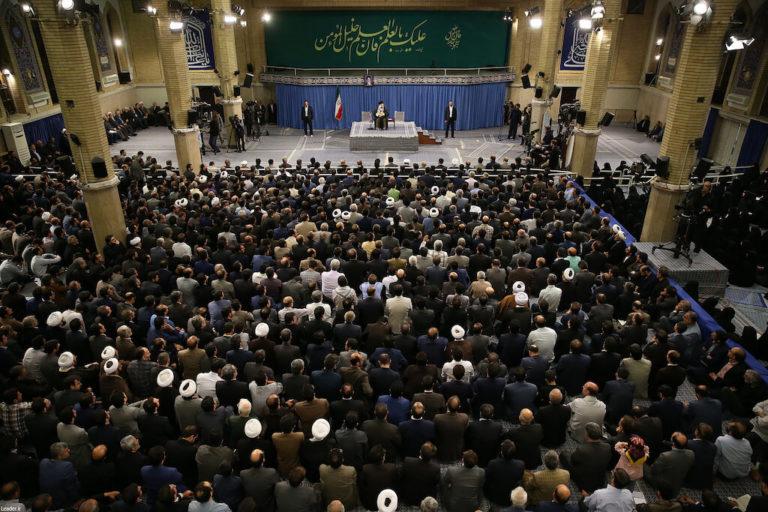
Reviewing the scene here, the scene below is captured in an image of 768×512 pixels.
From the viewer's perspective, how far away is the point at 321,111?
73.2ft

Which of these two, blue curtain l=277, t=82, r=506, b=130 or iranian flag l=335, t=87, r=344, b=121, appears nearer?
iranian flag l=335, t=87, r=344, b=121

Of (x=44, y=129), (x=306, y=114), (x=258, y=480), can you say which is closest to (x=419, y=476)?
(x=258, y=480)

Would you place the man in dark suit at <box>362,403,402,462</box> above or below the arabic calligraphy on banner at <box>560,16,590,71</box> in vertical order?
below

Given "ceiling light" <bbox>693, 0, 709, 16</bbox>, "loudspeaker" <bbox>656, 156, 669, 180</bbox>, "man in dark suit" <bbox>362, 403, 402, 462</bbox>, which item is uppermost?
"ceiling light" <bbox>693, 0, 709, 16</bbox>

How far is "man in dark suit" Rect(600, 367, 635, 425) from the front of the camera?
5.66 metres

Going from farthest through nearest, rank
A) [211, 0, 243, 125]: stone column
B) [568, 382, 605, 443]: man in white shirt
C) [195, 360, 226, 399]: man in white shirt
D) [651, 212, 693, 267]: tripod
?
[211, 0, 243, 125]: stone column < [651, 212, 693, 267]: tripod < [195, 360, 226, 399]: man in white shirt < [568, 382, 605, 443]: man in white shirt

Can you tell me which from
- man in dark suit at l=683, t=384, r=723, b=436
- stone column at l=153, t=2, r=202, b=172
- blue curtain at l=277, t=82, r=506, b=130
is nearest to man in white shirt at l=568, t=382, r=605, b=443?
man in dark suit at l=683, t=384, r=723, b=436

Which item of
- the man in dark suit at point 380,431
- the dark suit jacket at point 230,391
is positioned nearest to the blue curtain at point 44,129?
the dark suit jacket at point 230,391

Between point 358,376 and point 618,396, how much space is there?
283 cm

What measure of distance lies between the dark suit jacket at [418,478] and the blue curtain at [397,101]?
63.3 ft

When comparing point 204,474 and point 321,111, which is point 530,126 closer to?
point 321,111

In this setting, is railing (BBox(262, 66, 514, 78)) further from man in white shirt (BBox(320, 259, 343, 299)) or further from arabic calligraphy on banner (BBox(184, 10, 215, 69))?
man in white shirt (BBox(320, 259, 343, 299))

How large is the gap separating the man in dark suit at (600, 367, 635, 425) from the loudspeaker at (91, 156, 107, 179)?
907cm

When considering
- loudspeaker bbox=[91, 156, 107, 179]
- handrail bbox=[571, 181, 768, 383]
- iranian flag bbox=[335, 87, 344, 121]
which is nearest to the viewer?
handrail bbox=[571, 181, 768, 383]
